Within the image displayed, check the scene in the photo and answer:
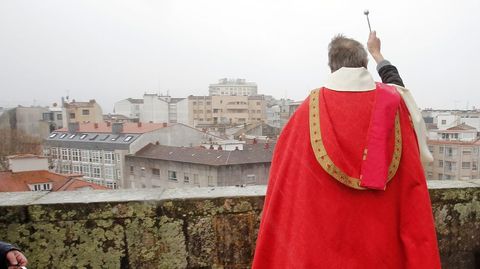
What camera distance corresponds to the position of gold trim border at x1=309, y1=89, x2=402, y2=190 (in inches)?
70.0

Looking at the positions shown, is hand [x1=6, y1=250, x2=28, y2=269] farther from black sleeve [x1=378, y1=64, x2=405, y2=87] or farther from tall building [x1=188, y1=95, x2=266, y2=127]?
tall building [x1=188, y1=95, x2=266, y2=127]

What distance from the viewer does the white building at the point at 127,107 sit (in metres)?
85.9

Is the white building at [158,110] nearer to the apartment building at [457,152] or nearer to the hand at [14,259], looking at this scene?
the apartment building at [457,152]

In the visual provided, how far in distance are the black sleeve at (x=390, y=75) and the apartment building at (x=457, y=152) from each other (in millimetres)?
39881

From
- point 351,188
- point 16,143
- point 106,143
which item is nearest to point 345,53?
point 351,188

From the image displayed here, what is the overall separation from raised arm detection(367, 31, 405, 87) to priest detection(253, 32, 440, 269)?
22cm

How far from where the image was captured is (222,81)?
415 feet

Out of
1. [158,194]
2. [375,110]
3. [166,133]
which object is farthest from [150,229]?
[166,133]

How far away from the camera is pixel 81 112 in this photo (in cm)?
6469

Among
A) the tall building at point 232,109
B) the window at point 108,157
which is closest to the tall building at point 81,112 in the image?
the tall building at point 232,109

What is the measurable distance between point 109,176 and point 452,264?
4488 cm

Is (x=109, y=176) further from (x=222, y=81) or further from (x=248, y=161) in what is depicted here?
(x=222, y=81)

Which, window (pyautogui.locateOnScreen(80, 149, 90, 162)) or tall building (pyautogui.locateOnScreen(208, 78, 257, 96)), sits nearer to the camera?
window (pyautogui.locateOnScreen(80, 149, 90, 162))

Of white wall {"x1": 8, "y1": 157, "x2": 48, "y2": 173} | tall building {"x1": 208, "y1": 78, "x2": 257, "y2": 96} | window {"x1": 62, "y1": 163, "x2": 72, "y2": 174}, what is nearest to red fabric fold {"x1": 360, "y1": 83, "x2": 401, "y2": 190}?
white wall {"x1": 8, "y1": 157, "x2": 48, "y2": 173}
